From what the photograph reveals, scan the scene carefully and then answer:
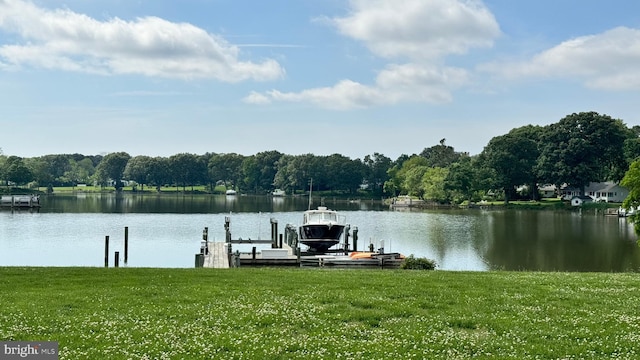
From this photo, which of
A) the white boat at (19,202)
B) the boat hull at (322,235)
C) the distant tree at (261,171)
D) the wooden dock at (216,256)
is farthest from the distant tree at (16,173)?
the boat hull at (322,235)

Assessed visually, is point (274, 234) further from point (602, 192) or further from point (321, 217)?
point (602, 192)

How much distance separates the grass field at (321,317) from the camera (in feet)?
32.5

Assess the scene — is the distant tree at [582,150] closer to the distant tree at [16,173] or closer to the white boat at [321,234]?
the white boat at [321,234]

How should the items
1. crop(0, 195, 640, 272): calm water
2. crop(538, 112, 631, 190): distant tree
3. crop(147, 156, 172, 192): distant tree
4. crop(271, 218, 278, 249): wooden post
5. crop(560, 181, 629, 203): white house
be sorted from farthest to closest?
crop(147, 156, 172, 192): distant tree → crop(560, 181, 629, 203): white house → crop(538, 112, 631, 190): distant tree → crop(271, 218, 278, 249): wooden post → crop(0, 195, 640, 272): calm water

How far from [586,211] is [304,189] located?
94.8 meters

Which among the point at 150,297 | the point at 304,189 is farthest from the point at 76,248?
the point at 304,189

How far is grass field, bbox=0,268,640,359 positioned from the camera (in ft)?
32.5

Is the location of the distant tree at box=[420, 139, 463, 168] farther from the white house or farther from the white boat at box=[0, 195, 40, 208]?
the white boat at box=[0, 195, 40, 208]

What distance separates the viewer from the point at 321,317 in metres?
12.0

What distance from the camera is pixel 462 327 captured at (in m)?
11.6

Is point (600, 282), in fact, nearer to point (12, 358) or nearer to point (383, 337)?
point (383, 337)

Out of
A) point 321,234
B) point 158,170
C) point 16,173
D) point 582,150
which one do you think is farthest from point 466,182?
point 158,170

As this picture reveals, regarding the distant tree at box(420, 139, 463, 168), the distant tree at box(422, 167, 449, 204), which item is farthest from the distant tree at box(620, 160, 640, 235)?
the distant tree at box(420, 139, 463, 168)

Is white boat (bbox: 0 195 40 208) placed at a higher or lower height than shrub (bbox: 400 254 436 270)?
higher
